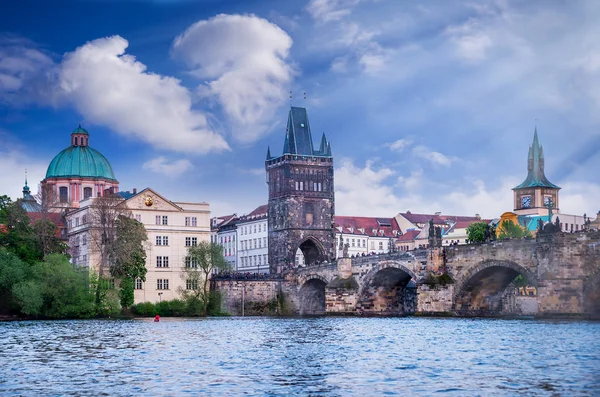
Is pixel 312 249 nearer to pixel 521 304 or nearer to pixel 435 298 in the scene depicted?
pixel 521 304

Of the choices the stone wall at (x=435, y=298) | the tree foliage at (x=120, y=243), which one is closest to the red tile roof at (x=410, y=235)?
the tree foliage at (x=120, y=243)

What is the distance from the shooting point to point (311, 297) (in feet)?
371

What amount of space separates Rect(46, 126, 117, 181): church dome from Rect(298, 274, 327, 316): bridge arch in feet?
98.8

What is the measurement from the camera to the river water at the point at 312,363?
28.0 metres

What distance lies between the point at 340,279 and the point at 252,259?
4714 centimetres

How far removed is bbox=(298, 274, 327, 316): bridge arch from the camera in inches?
4350

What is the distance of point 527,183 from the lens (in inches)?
6206

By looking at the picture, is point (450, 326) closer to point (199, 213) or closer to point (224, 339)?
point (224, 339)

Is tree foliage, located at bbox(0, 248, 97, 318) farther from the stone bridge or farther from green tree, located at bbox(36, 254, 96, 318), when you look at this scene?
the stone bridge

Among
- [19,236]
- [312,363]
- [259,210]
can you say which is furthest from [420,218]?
[312,363]

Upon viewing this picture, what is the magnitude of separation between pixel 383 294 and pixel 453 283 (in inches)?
782

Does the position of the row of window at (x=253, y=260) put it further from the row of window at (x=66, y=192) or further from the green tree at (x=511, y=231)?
the green tree at (x=511, y=231)

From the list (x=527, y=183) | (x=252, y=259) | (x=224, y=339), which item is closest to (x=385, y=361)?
(x=224, y=339)

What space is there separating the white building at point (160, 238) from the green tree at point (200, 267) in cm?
77
